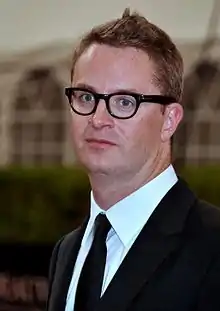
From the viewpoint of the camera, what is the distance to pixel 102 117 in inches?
49.1

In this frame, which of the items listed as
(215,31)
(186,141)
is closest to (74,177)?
(186,141)

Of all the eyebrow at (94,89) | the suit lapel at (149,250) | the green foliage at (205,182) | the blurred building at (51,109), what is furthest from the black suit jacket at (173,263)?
the blurred building at (51,109)

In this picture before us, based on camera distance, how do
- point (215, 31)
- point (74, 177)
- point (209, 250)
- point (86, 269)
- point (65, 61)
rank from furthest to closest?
1. point (65, 61)
2. point (215, 31)
3. point (74, 177)
4. point (86, 269)
5. point (209, 250)

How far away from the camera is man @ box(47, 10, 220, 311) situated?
121 cm

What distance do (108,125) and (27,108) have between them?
15.0ft

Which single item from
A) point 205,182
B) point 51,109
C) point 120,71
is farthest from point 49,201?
point 120,71

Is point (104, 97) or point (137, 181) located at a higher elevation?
point (104, 97)

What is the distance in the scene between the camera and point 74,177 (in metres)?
4.24

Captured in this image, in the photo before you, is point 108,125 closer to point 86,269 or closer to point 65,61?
point 86,269

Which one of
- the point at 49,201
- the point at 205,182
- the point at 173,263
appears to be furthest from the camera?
the point at 49,201

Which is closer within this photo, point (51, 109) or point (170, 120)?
point (170, 120)

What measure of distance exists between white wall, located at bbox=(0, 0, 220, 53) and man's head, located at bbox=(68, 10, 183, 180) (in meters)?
3.98

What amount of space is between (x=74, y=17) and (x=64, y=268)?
4.25 m

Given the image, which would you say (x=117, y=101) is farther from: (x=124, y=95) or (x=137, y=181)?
(x=137, y=181)
